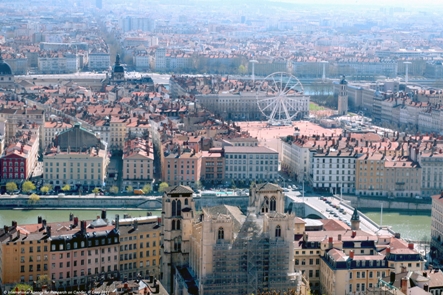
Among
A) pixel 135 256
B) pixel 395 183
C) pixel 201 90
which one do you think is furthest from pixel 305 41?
pixel 135 256

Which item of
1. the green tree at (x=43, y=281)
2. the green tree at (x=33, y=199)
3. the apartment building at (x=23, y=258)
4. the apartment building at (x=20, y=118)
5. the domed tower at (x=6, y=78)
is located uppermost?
the domed tower at (x=6, y=78)

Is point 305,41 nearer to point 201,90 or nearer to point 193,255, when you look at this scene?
point 201,90

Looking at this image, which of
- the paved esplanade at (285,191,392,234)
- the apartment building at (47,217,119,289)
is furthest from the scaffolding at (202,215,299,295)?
the paved esplanade at (285,191,392,234)

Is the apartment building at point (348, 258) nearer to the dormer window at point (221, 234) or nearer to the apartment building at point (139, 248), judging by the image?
the dormer window at point (221, 234)

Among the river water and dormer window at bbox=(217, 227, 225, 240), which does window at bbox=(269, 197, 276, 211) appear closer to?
dormer window at bbox=(217, 227, 225, 240)

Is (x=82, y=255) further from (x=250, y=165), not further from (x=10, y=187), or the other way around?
(x=250, y=165)

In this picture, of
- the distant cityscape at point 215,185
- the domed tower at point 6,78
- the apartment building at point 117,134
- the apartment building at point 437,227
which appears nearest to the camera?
the distant cityscape at point 215,185

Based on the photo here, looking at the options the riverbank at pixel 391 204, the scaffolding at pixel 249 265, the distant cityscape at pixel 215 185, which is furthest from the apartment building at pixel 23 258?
the riverbank at pixel 391 204
